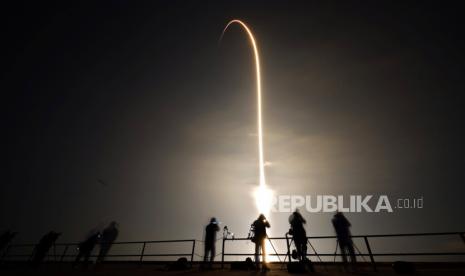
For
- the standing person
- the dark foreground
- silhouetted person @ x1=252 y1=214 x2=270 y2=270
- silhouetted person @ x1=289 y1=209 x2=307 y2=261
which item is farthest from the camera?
the standing person

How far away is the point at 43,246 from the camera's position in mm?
14164

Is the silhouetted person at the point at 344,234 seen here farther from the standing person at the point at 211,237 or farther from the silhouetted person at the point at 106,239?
the silhouetted person at the point at 106,239

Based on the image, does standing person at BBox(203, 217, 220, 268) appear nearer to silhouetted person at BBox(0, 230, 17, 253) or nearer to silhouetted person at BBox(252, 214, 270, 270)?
silhouetted person at BBox(252, 214, 270, 270)

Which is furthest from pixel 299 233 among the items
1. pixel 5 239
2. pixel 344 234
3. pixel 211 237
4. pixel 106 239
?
pixel 5 239

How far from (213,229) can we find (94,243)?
5.88m

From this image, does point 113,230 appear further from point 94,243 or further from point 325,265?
point 325,265

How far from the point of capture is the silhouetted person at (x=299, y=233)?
9.55 meters

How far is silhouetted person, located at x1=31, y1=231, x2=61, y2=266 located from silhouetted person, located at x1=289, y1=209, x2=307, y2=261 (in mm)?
12678

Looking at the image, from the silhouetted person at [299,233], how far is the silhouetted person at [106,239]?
8061 millimetres

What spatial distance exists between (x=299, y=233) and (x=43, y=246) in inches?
513

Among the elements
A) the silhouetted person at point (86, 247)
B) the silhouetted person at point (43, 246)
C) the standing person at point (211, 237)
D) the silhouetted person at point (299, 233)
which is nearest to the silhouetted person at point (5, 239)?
the silhouetted person at point (43, 246)

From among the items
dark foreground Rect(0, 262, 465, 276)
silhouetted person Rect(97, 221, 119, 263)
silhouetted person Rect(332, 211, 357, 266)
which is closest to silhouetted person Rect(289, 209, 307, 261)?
dark foreground Rect(0, 262, 465, 276)

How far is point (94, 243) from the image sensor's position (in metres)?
12.7

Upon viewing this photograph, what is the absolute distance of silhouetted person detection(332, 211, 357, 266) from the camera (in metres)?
9.67
